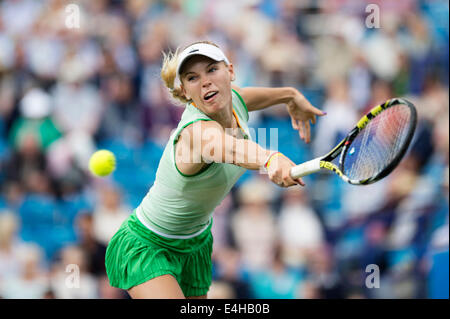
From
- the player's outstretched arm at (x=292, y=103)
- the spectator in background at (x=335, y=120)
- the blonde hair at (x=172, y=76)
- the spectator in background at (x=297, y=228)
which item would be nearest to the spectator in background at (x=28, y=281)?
the spectator in background at (x=297, y=228)

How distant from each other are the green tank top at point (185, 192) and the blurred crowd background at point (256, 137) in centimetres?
254

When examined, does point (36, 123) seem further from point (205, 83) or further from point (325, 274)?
point (205, 83)

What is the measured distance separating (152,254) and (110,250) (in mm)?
356

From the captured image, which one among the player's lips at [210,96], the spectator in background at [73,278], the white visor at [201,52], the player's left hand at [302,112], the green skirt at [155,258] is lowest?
the green skirt at [155,258]

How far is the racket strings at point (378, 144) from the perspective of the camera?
3014 mm

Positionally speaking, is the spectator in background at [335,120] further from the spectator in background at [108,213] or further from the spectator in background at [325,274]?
the spectator in background at [108,213]

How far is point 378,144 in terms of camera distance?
324 centimetres

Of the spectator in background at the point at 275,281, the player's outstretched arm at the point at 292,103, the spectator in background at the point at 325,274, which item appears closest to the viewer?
the player's outstretched arm at the point at 292,103

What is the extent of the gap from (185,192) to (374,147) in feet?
3.42

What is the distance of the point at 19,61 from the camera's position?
7.66 metres

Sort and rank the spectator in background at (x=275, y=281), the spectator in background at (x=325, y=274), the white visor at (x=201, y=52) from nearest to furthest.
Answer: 1. the white visor at (x=201, y=52)
2. the spectator in background at (x=325, y=274)
3. the spectator in background at (x=275, y=281)

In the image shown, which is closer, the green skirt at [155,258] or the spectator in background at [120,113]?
the green skirt at [155,258]

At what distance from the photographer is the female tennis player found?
11.0ft


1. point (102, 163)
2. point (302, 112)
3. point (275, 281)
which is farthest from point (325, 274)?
point (102, 163)
